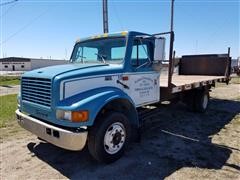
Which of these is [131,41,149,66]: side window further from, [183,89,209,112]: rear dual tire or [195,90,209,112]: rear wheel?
[195,90,209,112]: rear wheel

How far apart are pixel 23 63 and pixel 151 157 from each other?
243ft

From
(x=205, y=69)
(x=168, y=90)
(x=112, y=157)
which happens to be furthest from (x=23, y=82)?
(x=205, y=69)

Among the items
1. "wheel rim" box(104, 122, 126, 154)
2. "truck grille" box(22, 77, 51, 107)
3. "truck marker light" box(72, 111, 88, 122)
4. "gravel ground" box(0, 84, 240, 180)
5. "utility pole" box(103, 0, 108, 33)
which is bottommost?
"gravel ground" box(0, 84, 240, 180)

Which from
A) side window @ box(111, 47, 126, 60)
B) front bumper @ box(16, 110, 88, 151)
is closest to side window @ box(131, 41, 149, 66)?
side window @ box(111, 47, 126, 60)

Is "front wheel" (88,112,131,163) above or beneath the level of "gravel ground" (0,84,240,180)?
above

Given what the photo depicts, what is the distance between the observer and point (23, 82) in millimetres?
4891

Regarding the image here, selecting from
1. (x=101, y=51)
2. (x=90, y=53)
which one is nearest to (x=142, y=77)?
(x=101, y=51)

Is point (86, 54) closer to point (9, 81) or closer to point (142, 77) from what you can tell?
point (142, 77)

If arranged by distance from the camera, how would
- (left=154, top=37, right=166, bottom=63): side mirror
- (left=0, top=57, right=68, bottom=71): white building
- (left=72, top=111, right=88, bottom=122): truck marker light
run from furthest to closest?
(left=0, top=57, right=68, bottom=71): white building < (left=154, top=37, right=166, bottom=63): side mirror < (left=72, top=111, right=88, bottom=122): truck marker light

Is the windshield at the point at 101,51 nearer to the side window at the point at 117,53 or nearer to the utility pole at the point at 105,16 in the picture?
the side window at the point at 117,53

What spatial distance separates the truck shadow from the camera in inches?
161

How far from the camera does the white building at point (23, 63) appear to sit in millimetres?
71188

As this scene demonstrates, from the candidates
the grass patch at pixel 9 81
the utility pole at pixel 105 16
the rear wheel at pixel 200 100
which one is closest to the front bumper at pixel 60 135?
the rear wheel at pixel 200 100

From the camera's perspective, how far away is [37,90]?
14.4 feet
